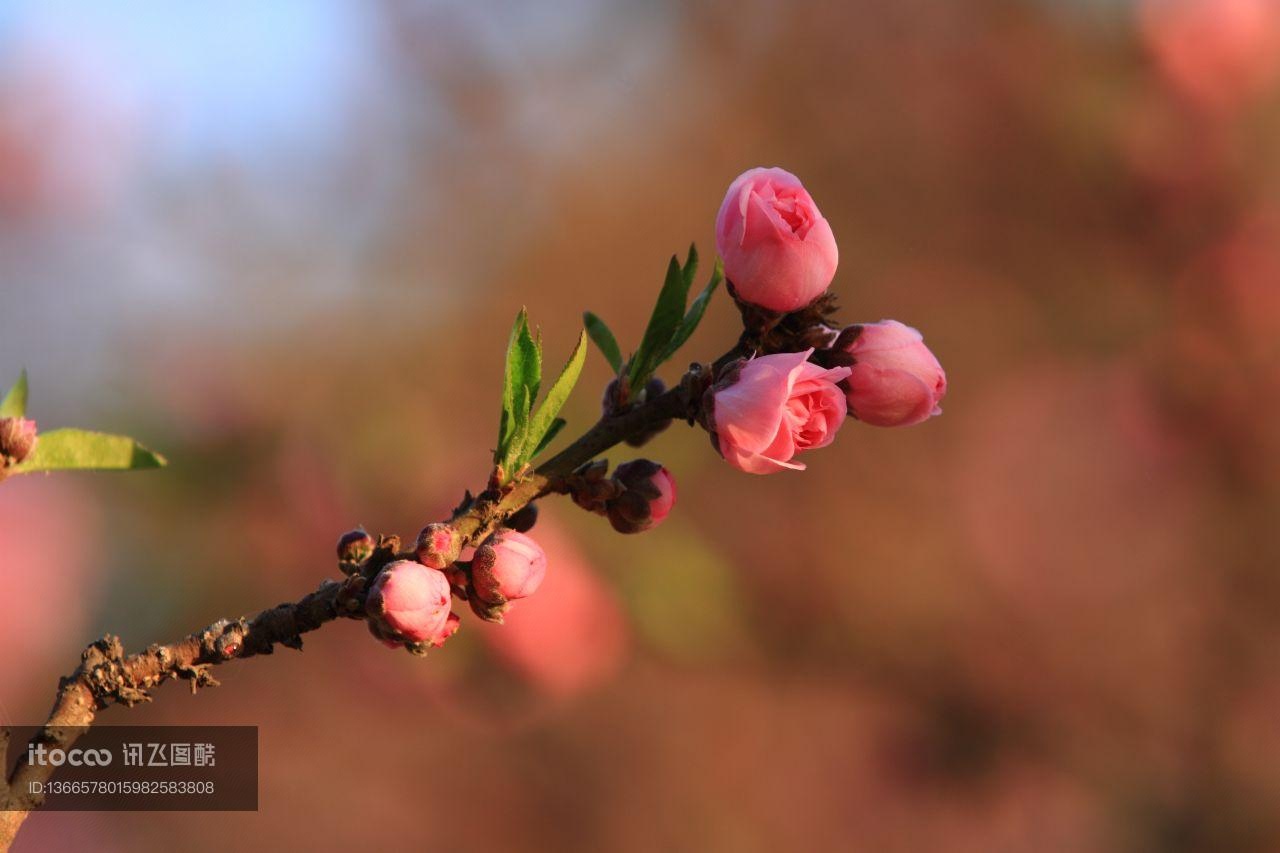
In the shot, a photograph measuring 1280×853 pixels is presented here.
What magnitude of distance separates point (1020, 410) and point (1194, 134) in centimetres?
60

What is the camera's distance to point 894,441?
200 centimetres

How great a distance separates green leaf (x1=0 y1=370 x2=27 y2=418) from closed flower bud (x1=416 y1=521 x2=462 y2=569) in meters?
0.16

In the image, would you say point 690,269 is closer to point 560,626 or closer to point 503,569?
point 503,569

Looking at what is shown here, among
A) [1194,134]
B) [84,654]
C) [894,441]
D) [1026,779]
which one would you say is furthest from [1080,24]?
[84,654]

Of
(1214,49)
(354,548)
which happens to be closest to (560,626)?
(354,548)

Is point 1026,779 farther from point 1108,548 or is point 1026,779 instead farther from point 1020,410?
point 1020,410

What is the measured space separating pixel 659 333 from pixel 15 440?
10.4 inches

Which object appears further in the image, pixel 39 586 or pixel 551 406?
pixel 39 586

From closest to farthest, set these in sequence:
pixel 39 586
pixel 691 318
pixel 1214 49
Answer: pixel 691 318, pixel 39 586, pixel 1214 49

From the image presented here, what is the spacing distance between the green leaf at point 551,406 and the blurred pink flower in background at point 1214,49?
1.79 m

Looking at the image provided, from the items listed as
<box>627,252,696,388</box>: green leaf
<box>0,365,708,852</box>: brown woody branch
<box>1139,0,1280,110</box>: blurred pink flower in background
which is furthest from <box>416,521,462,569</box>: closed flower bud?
<box>1139,0,1280,110</box>: blurred pink flower in background

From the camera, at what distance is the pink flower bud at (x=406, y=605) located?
38 cm

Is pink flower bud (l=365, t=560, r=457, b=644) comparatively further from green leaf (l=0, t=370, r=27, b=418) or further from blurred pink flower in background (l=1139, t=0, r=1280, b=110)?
blurred pink flower in background (l=1139, t=0, r=1280, b=110)

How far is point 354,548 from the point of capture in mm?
490
